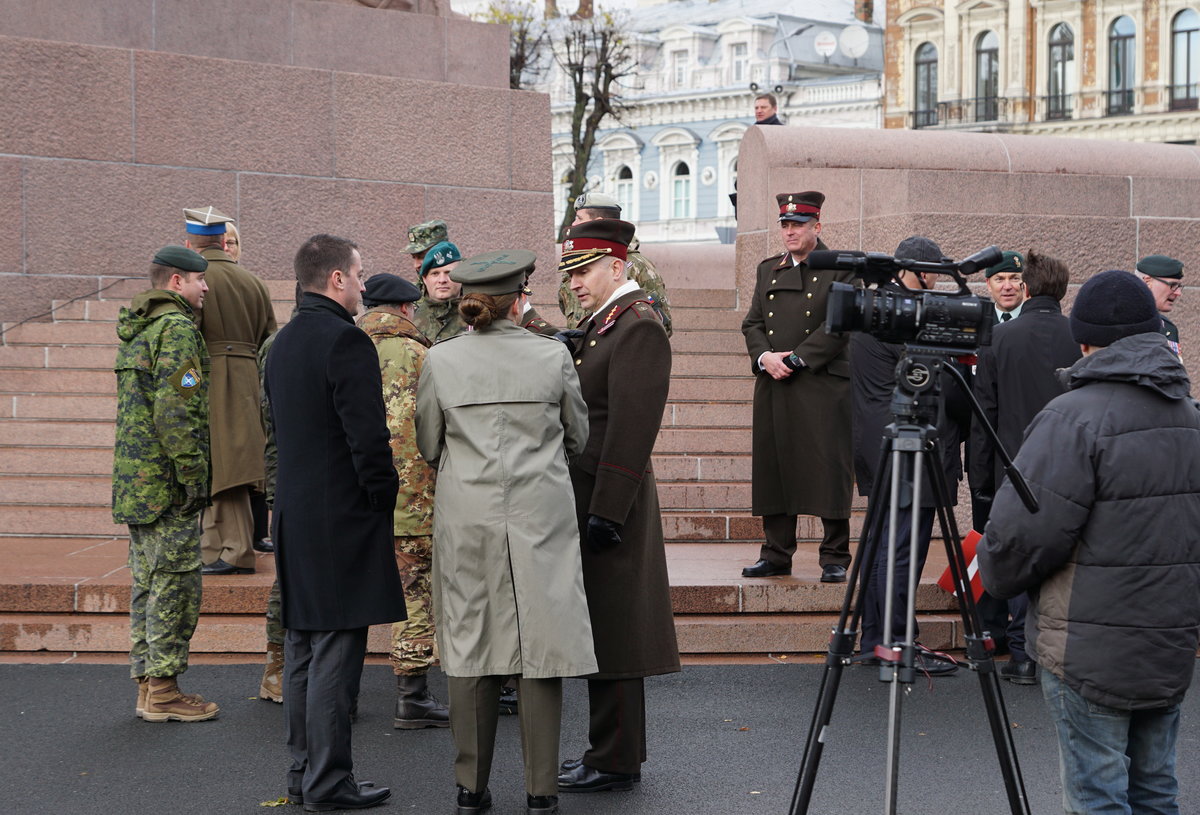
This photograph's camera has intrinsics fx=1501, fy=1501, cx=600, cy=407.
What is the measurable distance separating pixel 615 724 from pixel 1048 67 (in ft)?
200

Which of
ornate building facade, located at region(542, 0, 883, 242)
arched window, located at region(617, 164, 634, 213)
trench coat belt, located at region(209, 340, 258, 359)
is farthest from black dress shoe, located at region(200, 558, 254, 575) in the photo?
arched window, located at region(617, 164, 634, 213)

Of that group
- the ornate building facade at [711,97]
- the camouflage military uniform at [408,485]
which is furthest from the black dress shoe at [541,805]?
the ornate building facade at [711,97]

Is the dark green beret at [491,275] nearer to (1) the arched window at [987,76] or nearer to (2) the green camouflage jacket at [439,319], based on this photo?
(2) the green camouflage jacket at [439,319]

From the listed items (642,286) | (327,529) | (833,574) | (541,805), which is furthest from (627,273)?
(541,805)

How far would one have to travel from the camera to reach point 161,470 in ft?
20.1

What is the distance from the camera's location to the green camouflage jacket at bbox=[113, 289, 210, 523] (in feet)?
19.9

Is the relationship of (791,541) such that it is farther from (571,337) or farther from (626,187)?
(626,187)

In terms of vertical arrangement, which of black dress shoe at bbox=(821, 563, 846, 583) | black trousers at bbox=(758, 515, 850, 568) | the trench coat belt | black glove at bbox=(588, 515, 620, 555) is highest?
the trench coat belt

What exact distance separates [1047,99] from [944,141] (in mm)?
53658

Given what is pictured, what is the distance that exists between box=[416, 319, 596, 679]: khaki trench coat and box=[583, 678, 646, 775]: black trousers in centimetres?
40

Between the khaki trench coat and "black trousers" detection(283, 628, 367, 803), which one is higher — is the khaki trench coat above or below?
above

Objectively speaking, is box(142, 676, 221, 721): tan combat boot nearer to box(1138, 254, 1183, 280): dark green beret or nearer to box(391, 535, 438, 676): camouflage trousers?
box(391, 535, 438, 676): camouflage trousers

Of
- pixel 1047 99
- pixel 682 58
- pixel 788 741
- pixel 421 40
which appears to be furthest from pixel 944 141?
pixel 682 58

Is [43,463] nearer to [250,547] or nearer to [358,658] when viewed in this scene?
[250,547]
